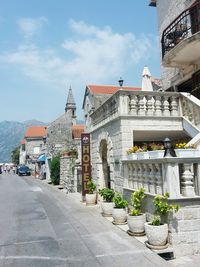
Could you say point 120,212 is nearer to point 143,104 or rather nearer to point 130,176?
point 130,176

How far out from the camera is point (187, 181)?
6680mm

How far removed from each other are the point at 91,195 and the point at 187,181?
7.00 m

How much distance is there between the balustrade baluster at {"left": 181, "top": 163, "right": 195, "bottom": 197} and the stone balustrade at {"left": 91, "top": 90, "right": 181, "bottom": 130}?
3977 millimetres

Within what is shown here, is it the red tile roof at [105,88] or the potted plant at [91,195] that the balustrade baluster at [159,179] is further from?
the red tile roof at [105,88]

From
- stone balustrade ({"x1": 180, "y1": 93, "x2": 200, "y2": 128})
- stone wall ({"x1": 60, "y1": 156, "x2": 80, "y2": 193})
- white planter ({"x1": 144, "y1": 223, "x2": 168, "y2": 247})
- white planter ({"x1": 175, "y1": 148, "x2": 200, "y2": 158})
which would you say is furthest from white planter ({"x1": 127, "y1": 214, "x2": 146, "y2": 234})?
stone wall ({"x1": 60, "y1": 156, "x2": 80, "y2": 193})

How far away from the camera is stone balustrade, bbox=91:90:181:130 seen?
34.1 ft

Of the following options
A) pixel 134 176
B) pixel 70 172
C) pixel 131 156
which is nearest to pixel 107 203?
pixel 134 176

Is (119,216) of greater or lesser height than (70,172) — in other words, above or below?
below

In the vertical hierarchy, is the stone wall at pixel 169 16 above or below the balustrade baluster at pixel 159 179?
above

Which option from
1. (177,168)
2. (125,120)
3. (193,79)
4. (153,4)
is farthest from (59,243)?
(153,4)

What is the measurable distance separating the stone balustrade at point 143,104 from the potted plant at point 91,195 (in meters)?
3.56

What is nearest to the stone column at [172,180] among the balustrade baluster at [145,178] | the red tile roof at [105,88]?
the balustrade baluster at [145,178]

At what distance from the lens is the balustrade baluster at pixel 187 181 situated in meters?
6.64

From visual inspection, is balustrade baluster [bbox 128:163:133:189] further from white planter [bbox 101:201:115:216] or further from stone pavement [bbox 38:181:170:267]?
stone pavement [bbox 38:181:170:267]
